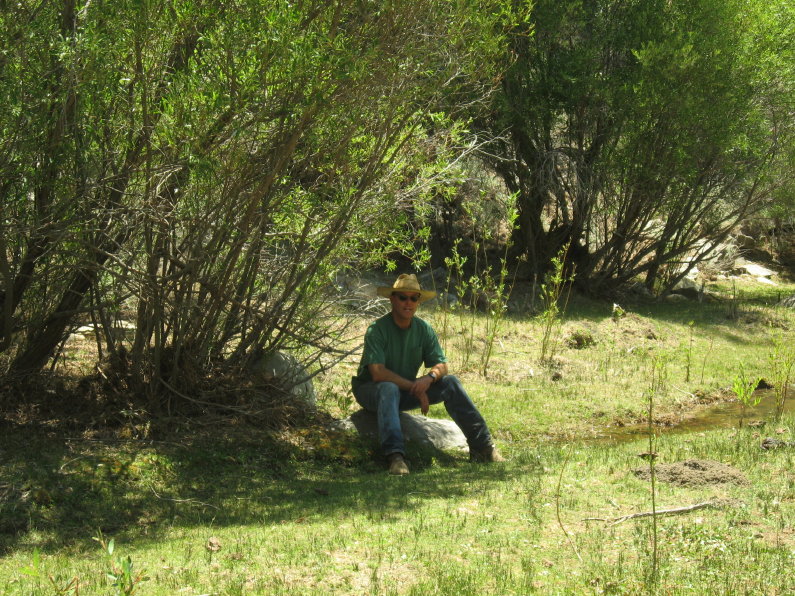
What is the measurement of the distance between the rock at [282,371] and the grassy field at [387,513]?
0.50 metres

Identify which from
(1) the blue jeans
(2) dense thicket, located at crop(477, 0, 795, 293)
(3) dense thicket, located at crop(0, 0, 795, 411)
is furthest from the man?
(2) dense thicket, located at crop(477, 0, 795, 293)

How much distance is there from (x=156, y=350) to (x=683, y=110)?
11.4 meters

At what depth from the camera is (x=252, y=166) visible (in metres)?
6.70

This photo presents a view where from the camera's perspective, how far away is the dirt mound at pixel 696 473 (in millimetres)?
6074

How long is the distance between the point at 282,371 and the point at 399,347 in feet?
3.82

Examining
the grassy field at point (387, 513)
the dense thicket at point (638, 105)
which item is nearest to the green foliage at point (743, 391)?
the grassy field at point (387, 513)

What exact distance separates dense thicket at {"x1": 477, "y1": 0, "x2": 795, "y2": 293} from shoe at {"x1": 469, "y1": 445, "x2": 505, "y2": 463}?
8.48 metres

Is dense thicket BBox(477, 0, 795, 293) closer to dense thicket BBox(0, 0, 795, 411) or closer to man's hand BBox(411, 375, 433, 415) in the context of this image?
dense thicket BBox(0, 0, 795, 411)

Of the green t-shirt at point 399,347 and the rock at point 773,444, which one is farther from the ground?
the green t-shirt at point 399,347

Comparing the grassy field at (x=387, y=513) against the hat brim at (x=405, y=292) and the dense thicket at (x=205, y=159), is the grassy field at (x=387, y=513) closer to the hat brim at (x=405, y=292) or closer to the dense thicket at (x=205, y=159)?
the dense thicket at (x=205, y=159)

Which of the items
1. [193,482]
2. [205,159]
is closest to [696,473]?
[193,482]

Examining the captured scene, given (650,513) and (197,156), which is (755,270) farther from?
(197,156)

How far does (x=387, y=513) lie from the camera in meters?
5.66

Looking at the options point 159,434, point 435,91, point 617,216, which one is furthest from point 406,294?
point 617,216
